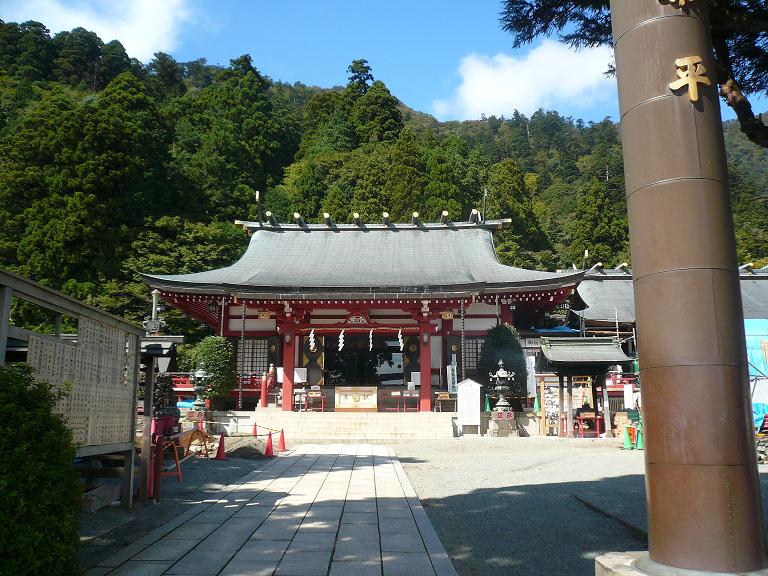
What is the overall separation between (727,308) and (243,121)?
53420 mm

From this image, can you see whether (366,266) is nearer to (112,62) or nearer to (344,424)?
(344,424)

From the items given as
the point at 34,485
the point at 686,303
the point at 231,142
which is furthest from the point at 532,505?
the point at 231,142

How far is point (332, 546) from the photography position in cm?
492

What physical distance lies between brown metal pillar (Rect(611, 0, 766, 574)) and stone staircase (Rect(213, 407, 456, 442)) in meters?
13.0

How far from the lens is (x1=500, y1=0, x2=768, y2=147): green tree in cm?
491

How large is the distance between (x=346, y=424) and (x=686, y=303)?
14097 millimetres

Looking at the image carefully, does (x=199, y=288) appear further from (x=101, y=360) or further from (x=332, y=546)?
(x=332, y=546)

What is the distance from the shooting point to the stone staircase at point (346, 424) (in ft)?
52.2

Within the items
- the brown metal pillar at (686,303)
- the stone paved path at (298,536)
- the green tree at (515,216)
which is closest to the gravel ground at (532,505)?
the stone paved path at (298,536)

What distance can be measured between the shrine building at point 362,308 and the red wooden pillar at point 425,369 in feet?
0.10

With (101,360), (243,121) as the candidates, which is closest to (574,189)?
(243,121)

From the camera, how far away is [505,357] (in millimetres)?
17859

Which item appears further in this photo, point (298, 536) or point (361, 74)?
point (361, 74)

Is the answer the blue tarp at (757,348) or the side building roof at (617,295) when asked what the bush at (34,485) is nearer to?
the blue tarp at (757,348)
